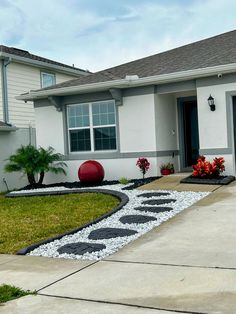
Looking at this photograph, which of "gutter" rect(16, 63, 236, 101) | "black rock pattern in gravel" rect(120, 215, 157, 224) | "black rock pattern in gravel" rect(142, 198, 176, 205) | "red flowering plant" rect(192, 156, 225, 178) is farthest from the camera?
"gutter" rect(16, 63, 236, 101)

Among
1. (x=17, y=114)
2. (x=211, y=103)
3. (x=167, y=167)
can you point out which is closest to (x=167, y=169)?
(x=167, y=167)

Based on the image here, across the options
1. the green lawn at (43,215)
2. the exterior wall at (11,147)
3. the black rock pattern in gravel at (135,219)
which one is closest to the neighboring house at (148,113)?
the exterior wall at (11,147)

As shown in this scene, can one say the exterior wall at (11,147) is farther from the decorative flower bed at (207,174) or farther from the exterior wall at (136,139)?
the decorative flower bed at (207,174)

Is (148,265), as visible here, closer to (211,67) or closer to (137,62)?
(211,67)

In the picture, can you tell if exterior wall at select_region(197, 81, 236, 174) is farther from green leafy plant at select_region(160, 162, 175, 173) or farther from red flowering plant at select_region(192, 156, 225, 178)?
green leafy plant at select_region(160, 162, 175, 173)

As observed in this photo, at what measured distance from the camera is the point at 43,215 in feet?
29.8

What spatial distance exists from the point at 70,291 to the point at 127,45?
21422mm

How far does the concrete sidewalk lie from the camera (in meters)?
4.11

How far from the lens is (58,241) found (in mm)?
6840

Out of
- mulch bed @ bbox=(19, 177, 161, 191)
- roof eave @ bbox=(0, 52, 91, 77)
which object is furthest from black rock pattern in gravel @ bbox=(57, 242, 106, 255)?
roof eave @ bbox=(0, 52, 91, 77)

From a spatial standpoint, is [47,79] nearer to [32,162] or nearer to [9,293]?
[32,162]

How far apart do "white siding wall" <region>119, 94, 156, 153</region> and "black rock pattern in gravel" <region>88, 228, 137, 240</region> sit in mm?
Result: 6351

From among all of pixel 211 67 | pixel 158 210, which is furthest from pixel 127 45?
pixel 158 210

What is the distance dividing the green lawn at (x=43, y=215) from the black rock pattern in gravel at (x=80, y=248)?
2.48ft
